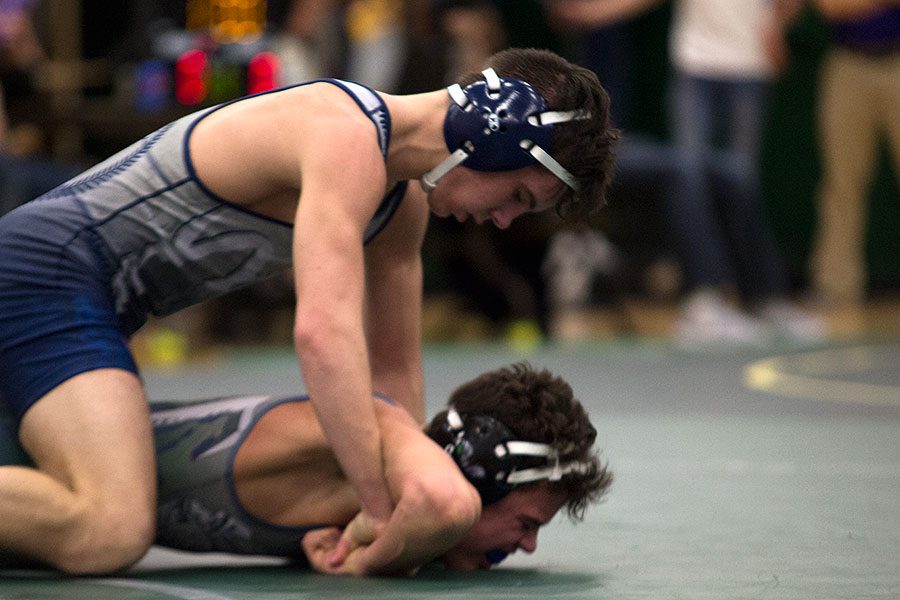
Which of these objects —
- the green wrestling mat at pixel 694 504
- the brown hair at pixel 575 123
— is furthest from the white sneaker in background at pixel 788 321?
the brown hair at pixel 575 123

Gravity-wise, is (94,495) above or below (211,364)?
above

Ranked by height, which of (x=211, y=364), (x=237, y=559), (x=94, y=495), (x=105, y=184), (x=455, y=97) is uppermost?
(x=455, y=97)

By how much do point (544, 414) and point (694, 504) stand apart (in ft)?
3.34

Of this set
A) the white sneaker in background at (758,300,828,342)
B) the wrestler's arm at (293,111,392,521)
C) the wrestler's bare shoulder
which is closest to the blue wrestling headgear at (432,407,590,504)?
the wrestler's arm at (293,111,392,521)

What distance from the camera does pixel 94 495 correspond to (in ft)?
9.59

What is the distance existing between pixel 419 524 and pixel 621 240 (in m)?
8.34

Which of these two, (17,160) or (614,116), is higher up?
(17,160)

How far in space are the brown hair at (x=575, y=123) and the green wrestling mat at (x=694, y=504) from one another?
A: 0.68 meters

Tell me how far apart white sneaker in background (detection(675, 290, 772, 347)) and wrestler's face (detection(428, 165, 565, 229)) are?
5.47m

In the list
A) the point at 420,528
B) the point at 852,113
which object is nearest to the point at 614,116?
the point at 852,113

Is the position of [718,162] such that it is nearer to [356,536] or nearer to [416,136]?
[416,136]

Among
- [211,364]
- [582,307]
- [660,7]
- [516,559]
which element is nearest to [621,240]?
[582,307]

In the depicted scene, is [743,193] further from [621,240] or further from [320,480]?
[320,480]

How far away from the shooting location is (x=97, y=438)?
9.57 ft
